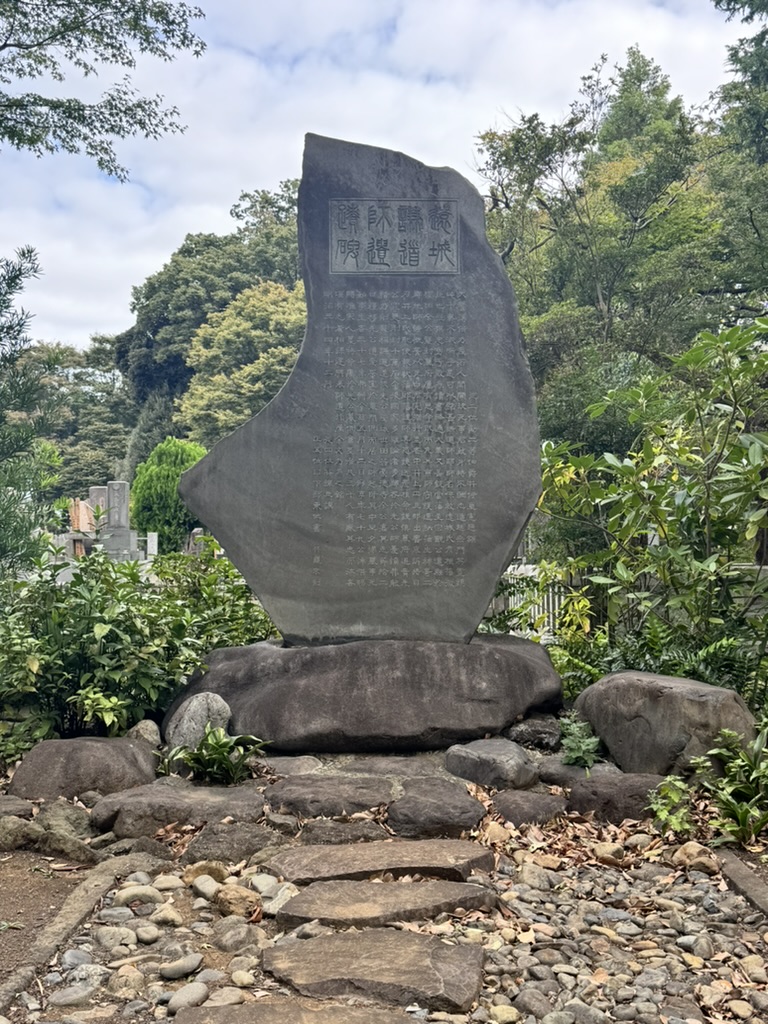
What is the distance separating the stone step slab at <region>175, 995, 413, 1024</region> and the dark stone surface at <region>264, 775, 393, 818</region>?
151cm

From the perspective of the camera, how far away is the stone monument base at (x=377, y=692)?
486cm

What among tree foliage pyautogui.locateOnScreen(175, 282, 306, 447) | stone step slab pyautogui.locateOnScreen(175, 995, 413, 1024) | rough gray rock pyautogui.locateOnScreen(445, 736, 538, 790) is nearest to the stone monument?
rough gray rock pyautogui.locateOnScreen(445, 736, 538, 790)

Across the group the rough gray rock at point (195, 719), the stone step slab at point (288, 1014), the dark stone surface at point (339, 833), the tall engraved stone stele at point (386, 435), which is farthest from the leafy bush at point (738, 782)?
the rough gray rock at point (195, 719)

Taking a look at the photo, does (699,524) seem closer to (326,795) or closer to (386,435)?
(386,435)

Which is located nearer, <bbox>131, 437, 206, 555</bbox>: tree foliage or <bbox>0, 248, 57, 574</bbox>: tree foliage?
<bbox>0, 248, 57, 574</bbox>: tree foliage

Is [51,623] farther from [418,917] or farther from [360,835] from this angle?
[418,917]

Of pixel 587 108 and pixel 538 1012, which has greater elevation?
pixel 587 108

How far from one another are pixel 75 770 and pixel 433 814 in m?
1.63

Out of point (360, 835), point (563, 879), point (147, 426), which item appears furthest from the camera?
point (147, 426)

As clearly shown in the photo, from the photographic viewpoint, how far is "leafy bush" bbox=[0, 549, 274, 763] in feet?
15.8

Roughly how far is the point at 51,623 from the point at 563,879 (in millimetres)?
2987

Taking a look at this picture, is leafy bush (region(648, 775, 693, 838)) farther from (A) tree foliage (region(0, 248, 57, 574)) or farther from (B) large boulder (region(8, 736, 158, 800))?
(A) tree foliage (region(0, 248, 57, 574))

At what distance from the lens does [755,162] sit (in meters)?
16.2

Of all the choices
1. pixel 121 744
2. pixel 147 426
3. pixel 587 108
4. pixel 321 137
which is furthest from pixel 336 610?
pixel 147 426
